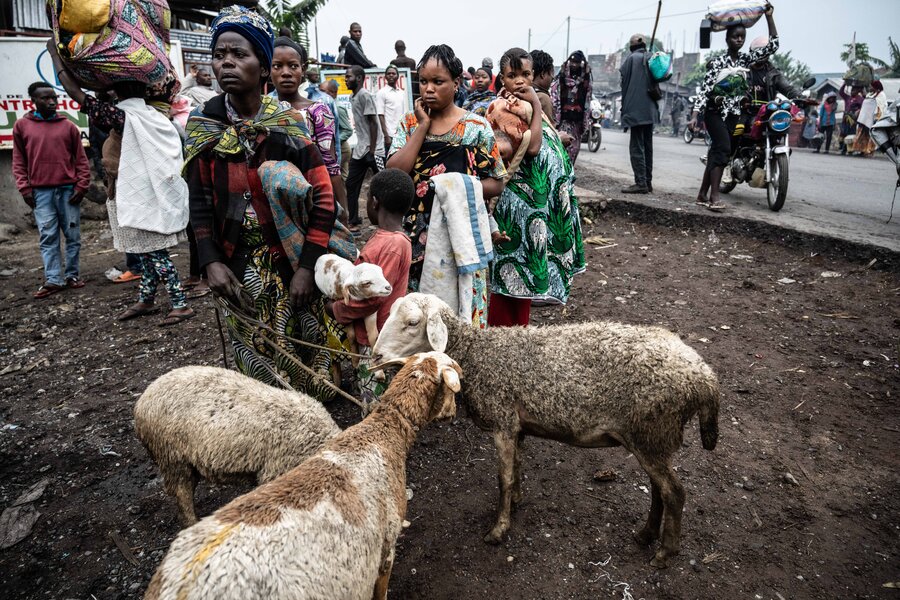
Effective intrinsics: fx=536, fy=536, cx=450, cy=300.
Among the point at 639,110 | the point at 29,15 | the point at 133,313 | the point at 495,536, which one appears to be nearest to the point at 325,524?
the point at 495,536

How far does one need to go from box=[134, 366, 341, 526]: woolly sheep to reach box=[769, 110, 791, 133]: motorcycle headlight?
813 cm

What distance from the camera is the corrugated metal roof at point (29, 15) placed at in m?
10.1

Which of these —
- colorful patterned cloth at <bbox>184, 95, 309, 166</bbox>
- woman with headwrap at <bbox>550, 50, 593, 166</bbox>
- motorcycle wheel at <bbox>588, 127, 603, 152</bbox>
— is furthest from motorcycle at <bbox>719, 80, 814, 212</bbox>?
motorcycle wheel at <bbox>588, 127, 603, 152</bbox>

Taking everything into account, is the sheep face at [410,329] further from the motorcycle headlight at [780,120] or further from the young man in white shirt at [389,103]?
the young man in white shirt at [389,103]

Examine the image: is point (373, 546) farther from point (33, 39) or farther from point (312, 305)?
point (33, 39)

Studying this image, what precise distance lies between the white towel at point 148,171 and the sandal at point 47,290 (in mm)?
2222

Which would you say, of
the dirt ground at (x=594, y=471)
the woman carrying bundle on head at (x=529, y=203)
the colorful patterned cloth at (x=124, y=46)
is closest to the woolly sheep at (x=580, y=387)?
the dirt ground at (x=594, y=471)

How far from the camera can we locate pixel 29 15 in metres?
10.3

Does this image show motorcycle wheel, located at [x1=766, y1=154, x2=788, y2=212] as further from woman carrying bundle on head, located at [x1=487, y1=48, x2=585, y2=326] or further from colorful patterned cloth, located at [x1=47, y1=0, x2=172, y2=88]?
colorful patterned cloth, located at [x1=47, y1=0, x2=172, y2=88]

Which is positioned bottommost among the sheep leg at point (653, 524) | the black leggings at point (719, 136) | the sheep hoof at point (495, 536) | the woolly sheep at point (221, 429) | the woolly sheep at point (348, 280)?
the sheep hoof at point (495, 536)

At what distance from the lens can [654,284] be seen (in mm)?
6246

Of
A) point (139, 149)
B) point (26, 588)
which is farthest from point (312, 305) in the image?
point (139, 149)

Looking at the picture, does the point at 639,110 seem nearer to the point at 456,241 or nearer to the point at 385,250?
the point at 456,241

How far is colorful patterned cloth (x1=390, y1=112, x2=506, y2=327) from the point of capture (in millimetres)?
3328
